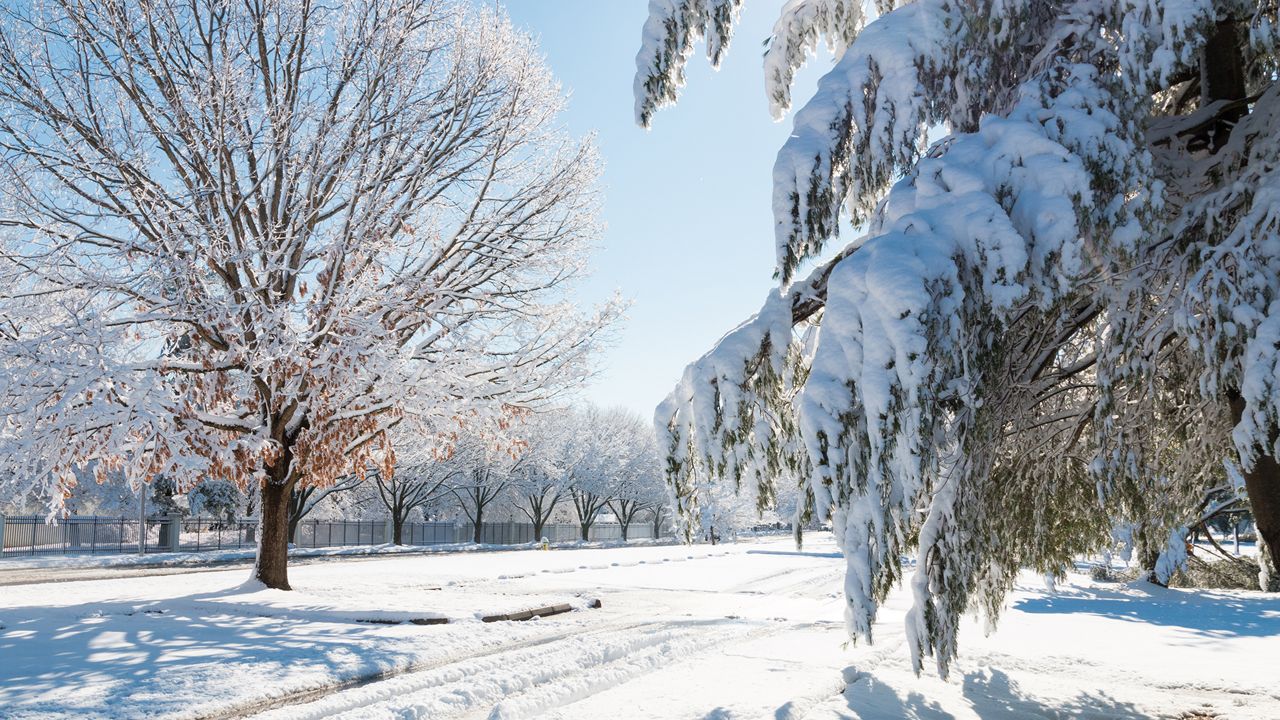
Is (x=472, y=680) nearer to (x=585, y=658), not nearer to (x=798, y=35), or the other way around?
(x=585, y=658)

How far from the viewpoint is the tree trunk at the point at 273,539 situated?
542 inches

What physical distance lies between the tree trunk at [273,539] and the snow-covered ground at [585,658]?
443 millimetres

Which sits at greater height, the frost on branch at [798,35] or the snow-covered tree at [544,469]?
the frost on branch at [798,35]

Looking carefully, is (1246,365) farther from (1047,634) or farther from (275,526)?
(275,526)

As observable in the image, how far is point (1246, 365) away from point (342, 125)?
13021 mm

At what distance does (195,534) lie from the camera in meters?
48.1

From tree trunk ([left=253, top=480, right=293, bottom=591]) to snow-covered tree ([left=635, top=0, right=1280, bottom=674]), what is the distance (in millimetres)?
10382

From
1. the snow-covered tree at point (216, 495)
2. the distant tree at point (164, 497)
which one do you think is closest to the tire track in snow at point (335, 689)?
the distant tree at point (164, 497)

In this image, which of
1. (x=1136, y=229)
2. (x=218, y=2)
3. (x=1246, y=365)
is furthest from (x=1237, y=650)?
(x=218, y=2)

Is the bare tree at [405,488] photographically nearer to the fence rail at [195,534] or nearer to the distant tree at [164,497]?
the fence rail at [195,534]

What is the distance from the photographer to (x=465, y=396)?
44.5 feet

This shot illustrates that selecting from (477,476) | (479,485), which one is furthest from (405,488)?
(479,485)

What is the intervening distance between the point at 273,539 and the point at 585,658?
7.77 meters

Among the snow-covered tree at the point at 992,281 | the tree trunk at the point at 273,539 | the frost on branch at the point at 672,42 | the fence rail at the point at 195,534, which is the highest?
the frost on branch at the point at 672,42
